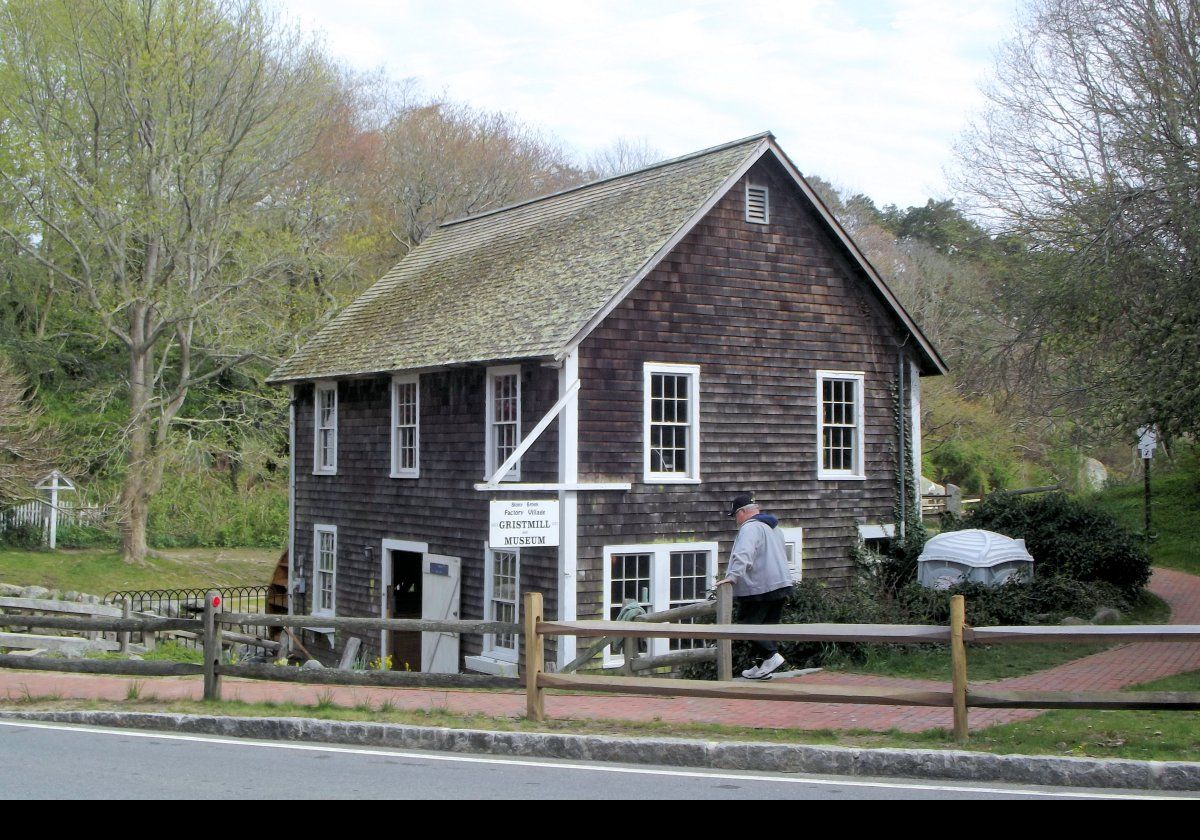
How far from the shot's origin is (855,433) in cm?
2105

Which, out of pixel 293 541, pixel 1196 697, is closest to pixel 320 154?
pixel 293 541

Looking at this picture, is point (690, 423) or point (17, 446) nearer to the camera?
point (690, 423)

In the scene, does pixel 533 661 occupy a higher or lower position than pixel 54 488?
lower

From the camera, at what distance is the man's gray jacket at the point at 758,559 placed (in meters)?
13.0

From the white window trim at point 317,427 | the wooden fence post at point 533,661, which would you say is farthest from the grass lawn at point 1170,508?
the wooden fence post at point 533,661

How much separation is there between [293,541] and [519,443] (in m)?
8.99

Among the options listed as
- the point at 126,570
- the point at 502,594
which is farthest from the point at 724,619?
the point at 126,570

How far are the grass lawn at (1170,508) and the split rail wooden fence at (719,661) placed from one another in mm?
21974

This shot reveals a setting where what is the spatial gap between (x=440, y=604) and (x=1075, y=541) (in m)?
10.7

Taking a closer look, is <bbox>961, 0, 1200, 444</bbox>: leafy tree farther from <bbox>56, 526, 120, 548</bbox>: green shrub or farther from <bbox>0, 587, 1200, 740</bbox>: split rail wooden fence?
<bbox>56, 526, 120, 548</bbox>: green shrub

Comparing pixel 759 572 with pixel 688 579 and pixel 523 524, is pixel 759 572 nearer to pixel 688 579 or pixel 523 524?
pixel 523 524

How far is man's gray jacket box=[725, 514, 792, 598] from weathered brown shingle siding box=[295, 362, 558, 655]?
16.4 feet
